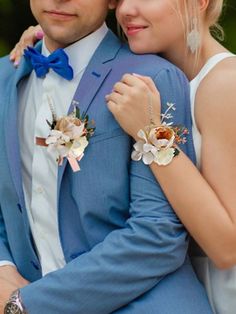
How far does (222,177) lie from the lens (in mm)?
3279

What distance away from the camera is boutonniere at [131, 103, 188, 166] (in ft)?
10.7

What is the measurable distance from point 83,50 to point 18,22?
1.03 meters

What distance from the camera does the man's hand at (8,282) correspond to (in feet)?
11.5

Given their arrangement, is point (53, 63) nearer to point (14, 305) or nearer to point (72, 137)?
point (72, 137)

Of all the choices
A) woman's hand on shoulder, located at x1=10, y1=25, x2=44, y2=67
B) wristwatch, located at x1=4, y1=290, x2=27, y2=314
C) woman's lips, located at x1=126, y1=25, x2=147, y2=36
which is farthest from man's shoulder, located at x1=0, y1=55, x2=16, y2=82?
wristwatch, located at x1=4, y1=290, x2=27, y2=314

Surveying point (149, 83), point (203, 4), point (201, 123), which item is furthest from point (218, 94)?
point (203, 4)

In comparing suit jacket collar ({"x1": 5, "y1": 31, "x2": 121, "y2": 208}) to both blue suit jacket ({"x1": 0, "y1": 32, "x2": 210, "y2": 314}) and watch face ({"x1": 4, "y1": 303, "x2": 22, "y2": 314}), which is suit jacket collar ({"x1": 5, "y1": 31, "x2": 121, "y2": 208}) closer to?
blue suit jacket ({"x1": 0, "y1": 32, "x2": 210, "y2": 314})

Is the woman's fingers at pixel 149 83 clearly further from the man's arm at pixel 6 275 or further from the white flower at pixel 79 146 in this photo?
the man's arm at pixel 6 275

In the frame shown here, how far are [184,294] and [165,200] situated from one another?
0.36 metres

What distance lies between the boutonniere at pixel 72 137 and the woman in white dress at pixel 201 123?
0.13 meters

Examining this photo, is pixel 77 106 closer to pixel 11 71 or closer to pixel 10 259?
pixel 11 71

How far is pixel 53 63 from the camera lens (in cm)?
354

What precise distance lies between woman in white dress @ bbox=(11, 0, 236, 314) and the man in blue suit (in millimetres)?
62

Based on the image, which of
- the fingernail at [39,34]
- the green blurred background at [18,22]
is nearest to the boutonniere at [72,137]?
the fingernail at [39,34]
